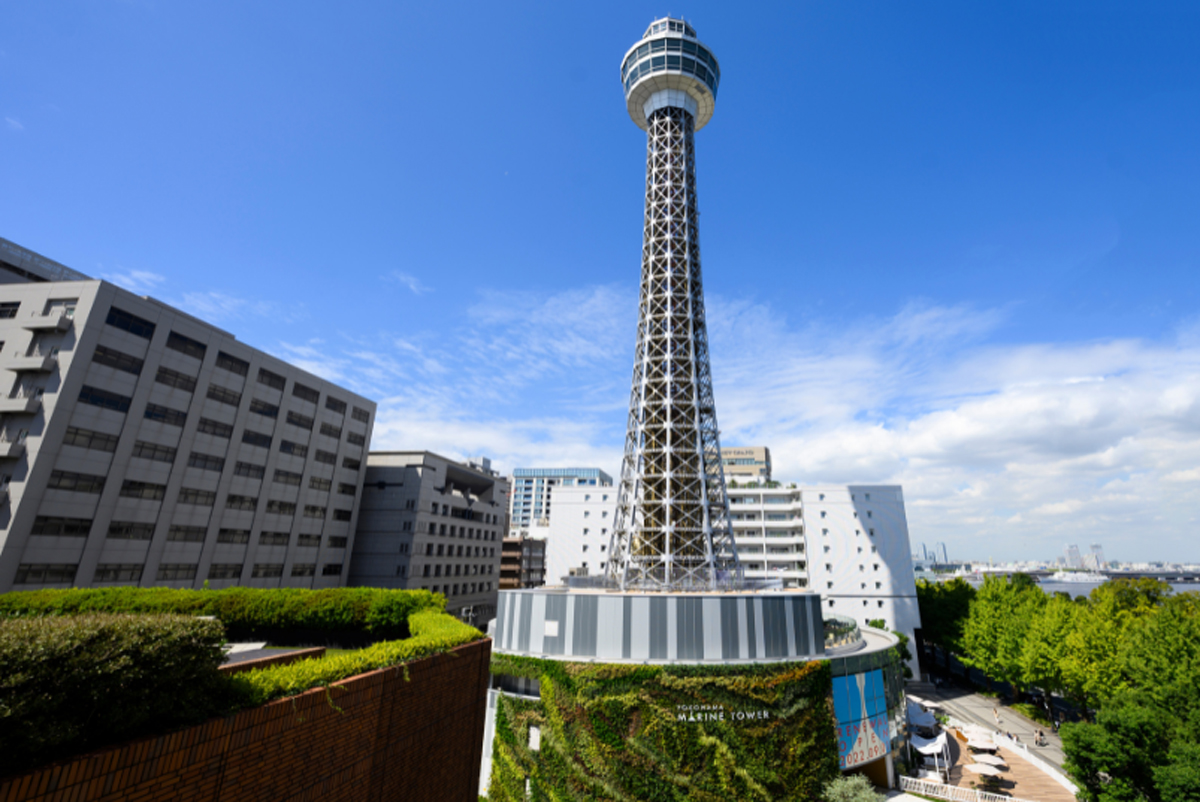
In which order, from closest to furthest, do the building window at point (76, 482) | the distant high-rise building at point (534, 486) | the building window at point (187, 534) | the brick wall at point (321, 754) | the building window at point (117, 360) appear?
1. the brick wall at point (321, 754)
2. the building window at point (76, 482)
3. the building window at point (117, 360)
4. the building window at point (187, 534)
5. the distant high-rise building at point (534, 486)

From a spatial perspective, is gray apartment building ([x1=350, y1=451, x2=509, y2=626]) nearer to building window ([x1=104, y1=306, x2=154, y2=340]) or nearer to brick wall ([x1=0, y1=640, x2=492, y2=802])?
building window ([x1=104, y1=306, x2=154, y2=340])

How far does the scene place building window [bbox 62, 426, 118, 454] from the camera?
119ft

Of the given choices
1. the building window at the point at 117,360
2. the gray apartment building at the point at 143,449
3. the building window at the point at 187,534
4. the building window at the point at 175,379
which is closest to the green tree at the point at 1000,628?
the gray apartment building at the point at 143,449

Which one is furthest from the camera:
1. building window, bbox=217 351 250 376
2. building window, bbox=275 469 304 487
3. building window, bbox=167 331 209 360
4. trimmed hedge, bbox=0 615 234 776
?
building window, bbox=275 469 304 487

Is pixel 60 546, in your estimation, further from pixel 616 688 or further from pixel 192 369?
pixel 616 688

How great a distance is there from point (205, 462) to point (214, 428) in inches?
120

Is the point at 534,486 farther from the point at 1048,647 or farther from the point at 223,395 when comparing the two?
the point at 1048,647

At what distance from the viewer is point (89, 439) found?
3728 centimetres

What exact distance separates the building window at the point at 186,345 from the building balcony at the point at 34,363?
723cm

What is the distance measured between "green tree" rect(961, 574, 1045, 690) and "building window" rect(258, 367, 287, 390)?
72.8 m

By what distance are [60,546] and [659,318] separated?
4881 cm

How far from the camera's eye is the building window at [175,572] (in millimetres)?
40844

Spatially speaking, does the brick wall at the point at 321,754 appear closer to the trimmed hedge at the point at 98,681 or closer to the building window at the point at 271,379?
the trimmed hedge at the point at 98,681

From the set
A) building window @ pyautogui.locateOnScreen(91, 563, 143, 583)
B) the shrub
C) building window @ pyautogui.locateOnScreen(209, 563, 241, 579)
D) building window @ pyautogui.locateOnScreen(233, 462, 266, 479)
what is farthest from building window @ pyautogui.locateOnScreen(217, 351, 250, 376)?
the shrub
